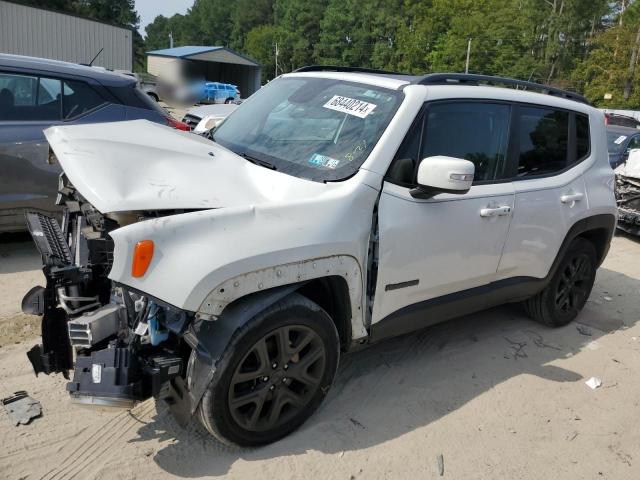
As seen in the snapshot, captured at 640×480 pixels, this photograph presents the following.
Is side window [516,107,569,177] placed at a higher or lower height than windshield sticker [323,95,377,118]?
lower

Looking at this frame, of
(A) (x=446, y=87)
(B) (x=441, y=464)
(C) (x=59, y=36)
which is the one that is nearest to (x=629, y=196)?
(A) (x=446, y=87)

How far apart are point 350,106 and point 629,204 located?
702 centimetres

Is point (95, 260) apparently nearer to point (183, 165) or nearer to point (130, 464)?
point (183, 165)

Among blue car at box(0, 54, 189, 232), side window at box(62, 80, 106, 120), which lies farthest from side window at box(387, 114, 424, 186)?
side window at box(62, 80, 106, 120)

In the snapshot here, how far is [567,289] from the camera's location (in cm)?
479

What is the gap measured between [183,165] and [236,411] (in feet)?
4.10

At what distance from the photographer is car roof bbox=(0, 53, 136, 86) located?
17.1ft

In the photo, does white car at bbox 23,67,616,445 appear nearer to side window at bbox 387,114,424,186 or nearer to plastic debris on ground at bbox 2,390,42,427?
side window at bbox 387,114,424,186

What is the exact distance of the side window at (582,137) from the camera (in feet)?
14.5

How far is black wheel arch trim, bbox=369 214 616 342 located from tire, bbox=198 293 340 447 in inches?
16.5

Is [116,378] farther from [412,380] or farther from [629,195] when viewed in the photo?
[629,195]

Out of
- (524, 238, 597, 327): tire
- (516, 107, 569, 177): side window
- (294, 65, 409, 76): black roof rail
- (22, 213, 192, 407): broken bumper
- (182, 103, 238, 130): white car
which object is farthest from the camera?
(182, 103, 238, 130): white car

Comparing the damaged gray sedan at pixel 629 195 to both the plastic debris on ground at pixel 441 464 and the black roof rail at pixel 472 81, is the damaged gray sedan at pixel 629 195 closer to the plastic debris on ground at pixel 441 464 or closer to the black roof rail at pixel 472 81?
the black roof rail at pixel 472 81

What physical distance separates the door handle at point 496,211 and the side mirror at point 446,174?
2.04 feet
